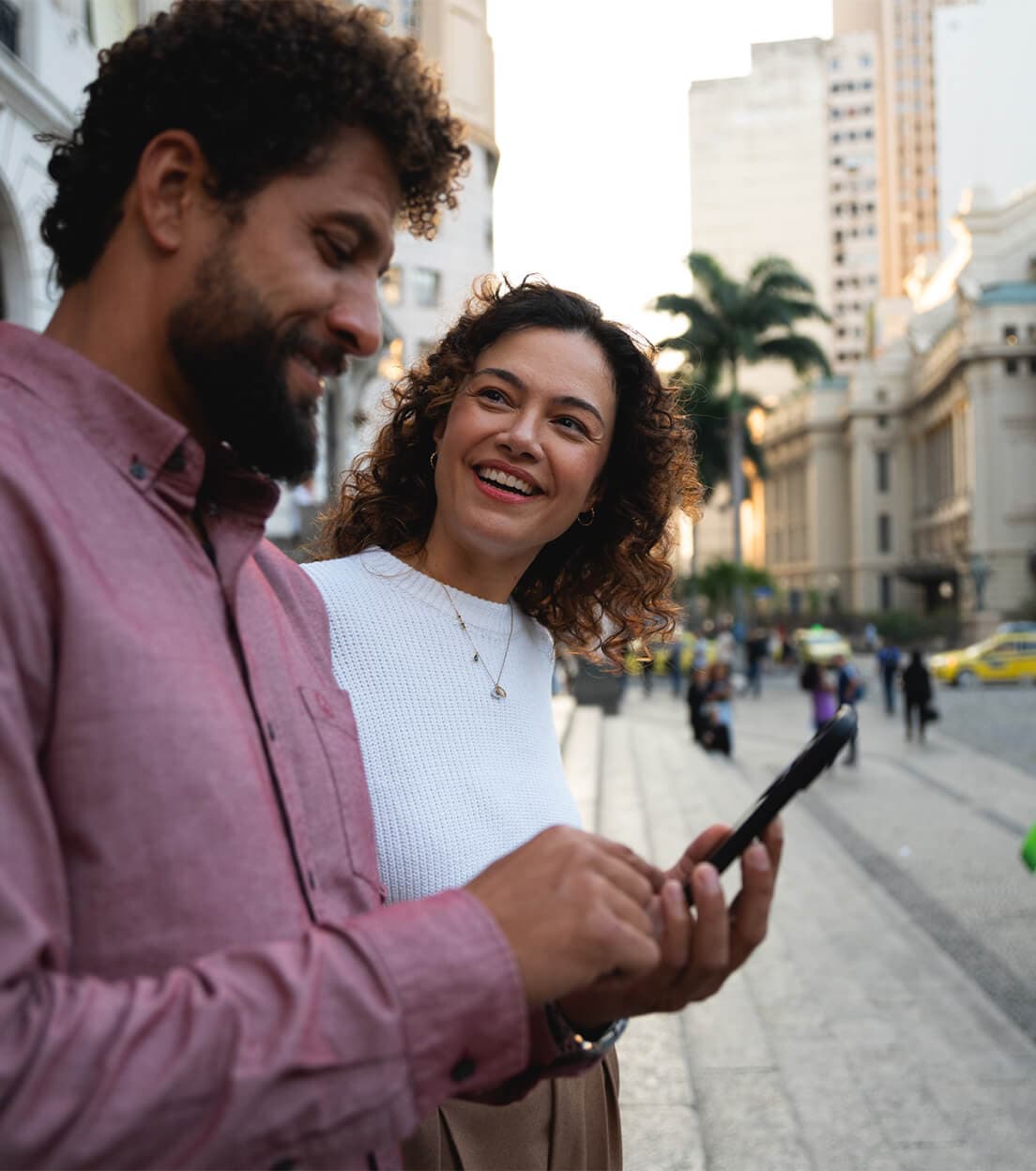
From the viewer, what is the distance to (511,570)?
2.14m

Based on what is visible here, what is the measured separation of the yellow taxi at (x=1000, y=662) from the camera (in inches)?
1209

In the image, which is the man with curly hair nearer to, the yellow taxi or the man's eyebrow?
the man's eyebrow

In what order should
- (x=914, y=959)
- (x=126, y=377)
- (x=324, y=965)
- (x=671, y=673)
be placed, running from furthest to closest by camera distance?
(x=671, y=673), (x=914, y=959), (x=126, y=377), (x=324, y=965)

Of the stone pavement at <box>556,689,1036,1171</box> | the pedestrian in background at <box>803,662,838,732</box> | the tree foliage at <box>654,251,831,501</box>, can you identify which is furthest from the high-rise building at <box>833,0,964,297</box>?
the stone pavement at <box>556,689,1036,1171</box>

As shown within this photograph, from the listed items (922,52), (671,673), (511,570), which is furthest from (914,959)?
(922,52)

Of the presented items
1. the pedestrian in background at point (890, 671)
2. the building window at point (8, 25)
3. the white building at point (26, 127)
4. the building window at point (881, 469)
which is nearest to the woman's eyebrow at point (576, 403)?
the white building at point (26, 127)

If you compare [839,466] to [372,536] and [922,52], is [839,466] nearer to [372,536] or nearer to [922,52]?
[922,52]

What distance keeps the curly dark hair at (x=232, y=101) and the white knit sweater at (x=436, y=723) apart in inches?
33.5

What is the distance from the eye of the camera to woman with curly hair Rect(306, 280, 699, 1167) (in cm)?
174

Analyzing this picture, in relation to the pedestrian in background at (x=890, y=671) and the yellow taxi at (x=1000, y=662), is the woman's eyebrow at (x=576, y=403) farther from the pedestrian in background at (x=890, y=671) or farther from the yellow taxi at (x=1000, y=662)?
the yellow taxi at (x=1000, y=662)

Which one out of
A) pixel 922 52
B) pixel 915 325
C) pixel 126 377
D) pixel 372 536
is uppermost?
pixel 922 52

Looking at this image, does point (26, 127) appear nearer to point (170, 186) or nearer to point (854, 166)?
point (170, 186)

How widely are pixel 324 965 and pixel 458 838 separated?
0.85m

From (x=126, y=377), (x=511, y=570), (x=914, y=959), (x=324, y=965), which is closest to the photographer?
(x=324, y=965)
